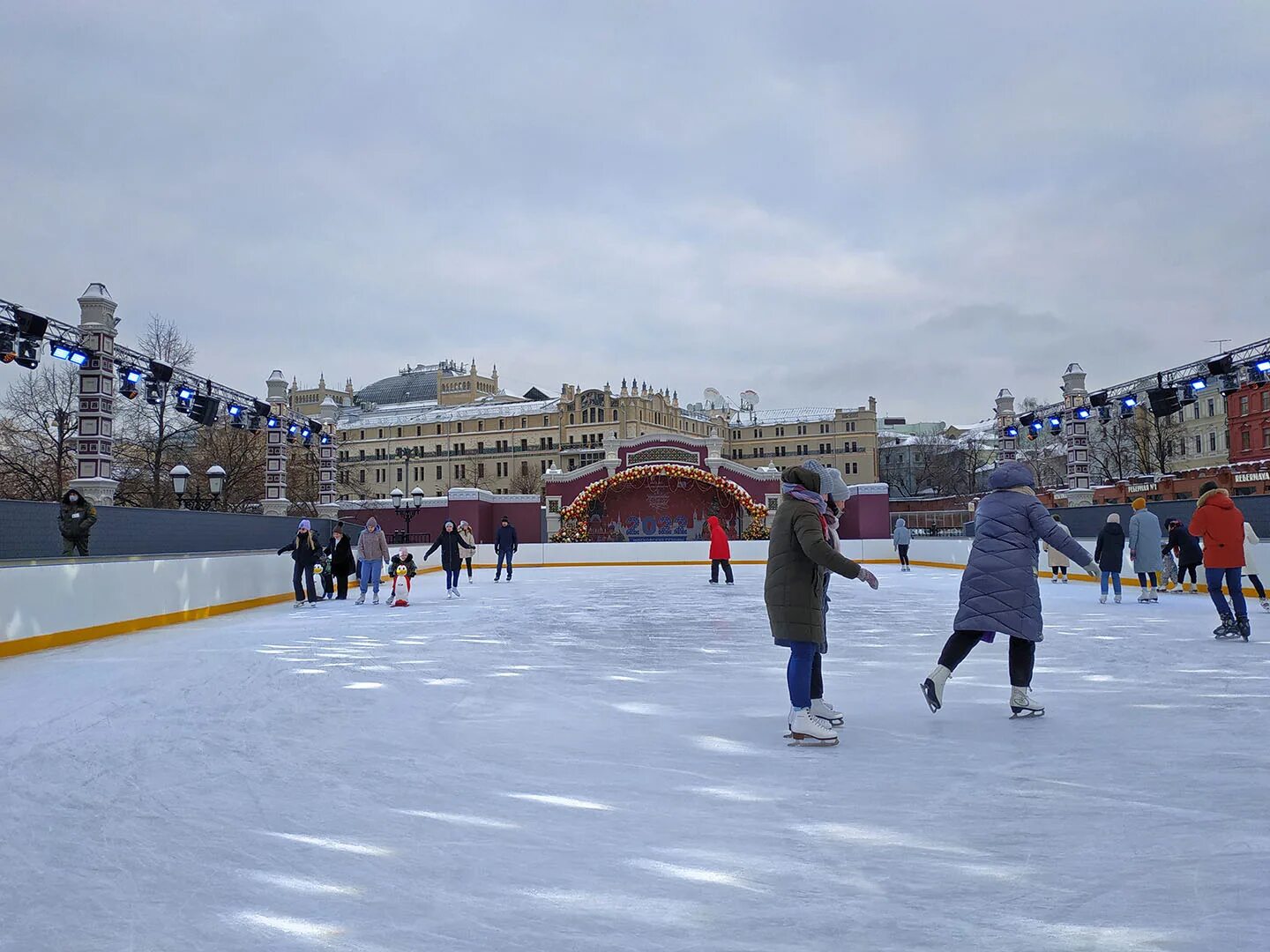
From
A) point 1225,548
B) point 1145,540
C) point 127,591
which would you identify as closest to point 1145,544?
point 1145,540

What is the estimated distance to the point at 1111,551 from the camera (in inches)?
520

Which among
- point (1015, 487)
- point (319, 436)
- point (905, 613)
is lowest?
point (905, 613)

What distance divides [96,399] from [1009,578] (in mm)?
13787

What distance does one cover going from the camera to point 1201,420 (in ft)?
174

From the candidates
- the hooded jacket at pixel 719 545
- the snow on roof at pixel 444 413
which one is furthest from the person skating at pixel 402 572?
the snow on roof at pixel 444 413

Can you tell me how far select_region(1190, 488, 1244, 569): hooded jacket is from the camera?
830 centimetres

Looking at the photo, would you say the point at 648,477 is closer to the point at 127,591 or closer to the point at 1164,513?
the point at 1164,513

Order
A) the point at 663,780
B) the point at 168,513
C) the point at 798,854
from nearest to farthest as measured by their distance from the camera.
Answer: the point at 798,854 → the point at 663,780 → the point at 168,513

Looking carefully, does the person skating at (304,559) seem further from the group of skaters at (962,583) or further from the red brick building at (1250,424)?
the red brick building at (1250,424)

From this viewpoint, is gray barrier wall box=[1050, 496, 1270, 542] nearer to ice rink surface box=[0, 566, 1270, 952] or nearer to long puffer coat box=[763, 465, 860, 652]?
ice rink surface box=[0, 566, 1270, 952]

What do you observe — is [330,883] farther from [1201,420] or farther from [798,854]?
[1201,420]

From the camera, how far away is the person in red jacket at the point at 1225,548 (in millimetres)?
8273

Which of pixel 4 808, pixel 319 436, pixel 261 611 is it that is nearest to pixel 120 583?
pixel 261 611

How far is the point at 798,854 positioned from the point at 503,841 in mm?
980
